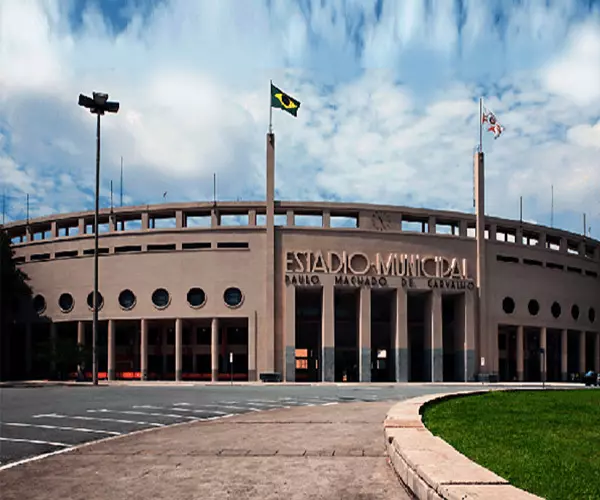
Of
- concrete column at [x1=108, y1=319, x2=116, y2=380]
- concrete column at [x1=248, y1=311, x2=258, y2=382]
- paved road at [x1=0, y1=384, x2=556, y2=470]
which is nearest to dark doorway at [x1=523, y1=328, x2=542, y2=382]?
concrete column at [x1=248, y1=311, x2=258, y2=382]

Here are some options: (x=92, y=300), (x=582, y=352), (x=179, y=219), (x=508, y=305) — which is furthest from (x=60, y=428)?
(x=582, y=352)

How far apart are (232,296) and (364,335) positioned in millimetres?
11112

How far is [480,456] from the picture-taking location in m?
9.36

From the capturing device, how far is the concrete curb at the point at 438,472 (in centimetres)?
659

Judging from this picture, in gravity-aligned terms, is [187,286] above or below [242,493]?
above

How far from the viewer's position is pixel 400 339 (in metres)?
59.7

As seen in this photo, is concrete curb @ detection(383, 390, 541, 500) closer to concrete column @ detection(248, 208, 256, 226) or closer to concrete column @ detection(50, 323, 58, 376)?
concrete column @ detection(248, 208, 256, 226)

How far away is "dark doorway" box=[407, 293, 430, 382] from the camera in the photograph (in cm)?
6594

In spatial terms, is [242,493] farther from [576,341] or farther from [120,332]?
[576,341]

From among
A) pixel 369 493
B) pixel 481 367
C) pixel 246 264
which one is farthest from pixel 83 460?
pixel 481 367

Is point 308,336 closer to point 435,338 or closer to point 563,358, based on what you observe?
Result: point 435,338

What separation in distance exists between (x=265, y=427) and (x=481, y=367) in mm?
49651

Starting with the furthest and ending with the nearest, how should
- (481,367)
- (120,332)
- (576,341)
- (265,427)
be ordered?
(576,341)
(120,332)
(481,367)
(265,427)

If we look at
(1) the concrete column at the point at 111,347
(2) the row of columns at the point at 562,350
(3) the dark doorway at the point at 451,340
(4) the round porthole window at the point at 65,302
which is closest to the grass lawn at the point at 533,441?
(3) the dark doorway at the point at 451,340
